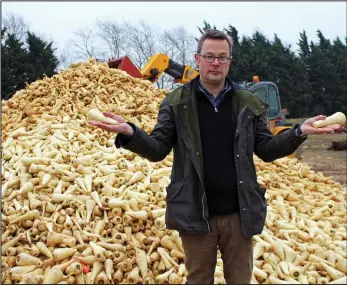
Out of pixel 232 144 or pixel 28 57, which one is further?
pixel 28 57

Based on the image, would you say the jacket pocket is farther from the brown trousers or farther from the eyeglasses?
the eyeglasses

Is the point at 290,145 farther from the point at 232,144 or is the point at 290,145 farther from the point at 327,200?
the point at 327,200

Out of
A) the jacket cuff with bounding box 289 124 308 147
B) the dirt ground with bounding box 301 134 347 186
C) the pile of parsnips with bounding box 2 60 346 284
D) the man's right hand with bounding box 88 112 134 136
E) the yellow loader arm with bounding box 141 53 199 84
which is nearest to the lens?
the man's right hand with bounding box 88 112 134 136

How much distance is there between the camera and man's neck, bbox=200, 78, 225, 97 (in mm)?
2216

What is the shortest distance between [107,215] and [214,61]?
2628mm

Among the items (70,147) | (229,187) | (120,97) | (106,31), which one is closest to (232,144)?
(229,187)

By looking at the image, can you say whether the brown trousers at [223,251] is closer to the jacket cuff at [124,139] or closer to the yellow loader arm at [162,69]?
the jacket cuff at [124,139]

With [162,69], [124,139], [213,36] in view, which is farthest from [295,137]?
[162,69]

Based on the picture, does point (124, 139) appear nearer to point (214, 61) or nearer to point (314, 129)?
point (214, 61)

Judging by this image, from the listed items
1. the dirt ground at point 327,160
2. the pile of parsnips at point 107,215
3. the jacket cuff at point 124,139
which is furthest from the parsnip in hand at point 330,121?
the dirt ground at point 327,160

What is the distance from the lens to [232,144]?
221 centimetres

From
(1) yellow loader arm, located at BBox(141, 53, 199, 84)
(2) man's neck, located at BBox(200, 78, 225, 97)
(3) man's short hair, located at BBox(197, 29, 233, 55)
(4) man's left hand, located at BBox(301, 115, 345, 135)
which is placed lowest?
(4) man's left hand, located at BBox(301, 115, 345, 135)

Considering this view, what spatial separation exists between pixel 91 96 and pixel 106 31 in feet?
77.1

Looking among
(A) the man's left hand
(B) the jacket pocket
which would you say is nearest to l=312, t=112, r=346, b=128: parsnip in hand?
(A) the man's left hand
